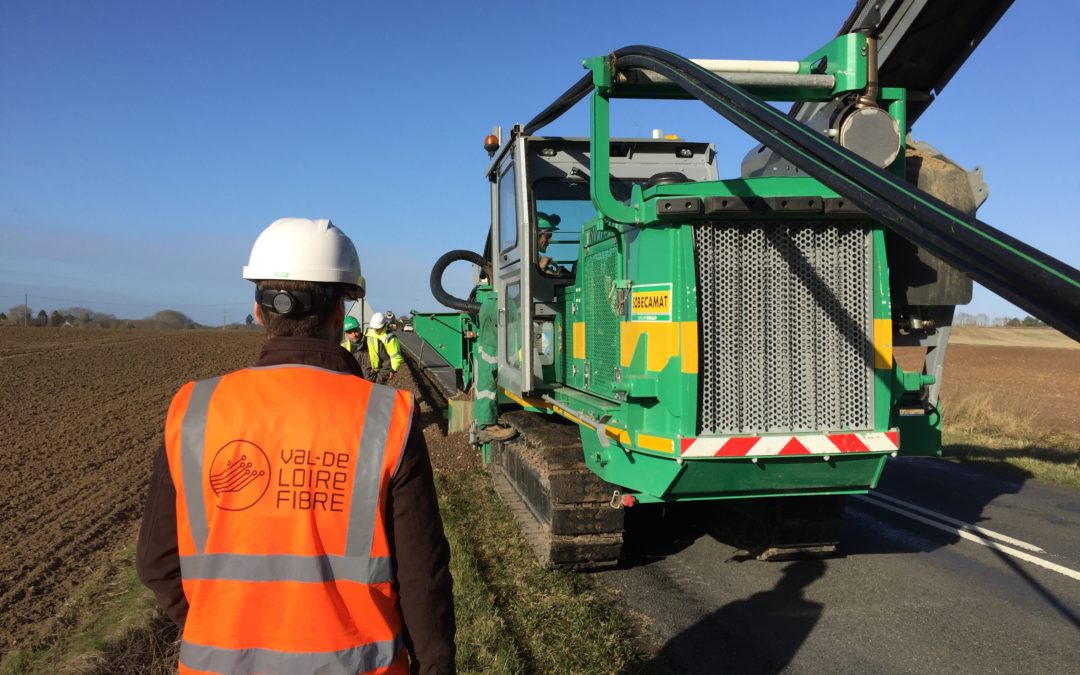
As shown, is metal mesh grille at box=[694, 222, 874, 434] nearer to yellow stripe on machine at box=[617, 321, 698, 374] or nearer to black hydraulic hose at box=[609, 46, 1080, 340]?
yellow stripe on machine at box=[617, 321, 698, 374]

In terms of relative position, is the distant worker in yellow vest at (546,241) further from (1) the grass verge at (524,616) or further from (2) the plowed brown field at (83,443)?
(2) the plowed brown field at (83,443)

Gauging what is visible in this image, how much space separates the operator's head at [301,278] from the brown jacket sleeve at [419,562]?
1.40 feet

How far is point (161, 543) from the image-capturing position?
191 centimetres

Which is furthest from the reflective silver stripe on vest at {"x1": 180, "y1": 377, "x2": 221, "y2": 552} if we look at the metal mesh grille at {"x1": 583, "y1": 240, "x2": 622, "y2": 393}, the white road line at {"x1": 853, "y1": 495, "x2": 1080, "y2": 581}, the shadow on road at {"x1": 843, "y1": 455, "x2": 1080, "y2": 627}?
the white road line at {"x1": 853, "y1": 495, "x2": 1080, "y2": 581}

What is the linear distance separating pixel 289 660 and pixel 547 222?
544cm

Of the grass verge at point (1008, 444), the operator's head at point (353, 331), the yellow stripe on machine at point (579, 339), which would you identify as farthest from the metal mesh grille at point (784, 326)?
A: the operator's head at point (353, 331)

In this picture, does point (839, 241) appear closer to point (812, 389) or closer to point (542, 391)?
point (812, 389)

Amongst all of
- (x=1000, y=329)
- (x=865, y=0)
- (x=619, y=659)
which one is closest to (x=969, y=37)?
(x=865, y=0)

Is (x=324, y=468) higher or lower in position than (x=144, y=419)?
higher

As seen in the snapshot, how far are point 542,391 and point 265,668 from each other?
16.2 ft

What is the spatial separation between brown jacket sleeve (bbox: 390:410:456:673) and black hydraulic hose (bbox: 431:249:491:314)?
6.61 meters

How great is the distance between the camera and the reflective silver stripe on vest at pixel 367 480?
5.88ft

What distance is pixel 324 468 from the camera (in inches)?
70.4

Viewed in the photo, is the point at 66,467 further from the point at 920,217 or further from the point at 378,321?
the point at 920,217
